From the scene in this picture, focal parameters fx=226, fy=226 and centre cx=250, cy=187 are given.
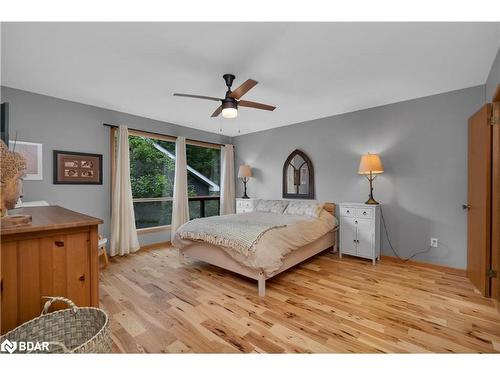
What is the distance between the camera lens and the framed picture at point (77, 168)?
3121mm

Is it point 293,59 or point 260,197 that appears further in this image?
point 260,197

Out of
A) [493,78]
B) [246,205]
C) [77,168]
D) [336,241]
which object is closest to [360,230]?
[336,241]

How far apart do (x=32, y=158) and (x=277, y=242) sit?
3.26 metres

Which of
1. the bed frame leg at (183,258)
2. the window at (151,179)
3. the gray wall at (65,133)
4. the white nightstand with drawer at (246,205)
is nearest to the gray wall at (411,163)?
the white nightstand with drawer at (246,205)

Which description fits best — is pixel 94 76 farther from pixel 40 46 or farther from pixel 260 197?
pixel 260 197

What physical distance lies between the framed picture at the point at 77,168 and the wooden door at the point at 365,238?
13.2 feet

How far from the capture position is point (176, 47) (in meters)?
1.96

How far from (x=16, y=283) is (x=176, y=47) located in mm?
1944

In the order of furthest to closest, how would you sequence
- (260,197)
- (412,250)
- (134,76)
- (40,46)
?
1. (260,197)
2. (412,250)
3. (134,76)
4. (40,46)

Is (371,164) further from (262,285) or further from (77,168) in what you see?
(77,168)

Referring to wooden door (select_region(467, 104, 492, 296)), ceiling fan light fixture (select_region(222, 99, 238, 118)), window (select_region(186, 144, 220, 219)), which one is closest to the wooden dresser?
ceiling fan light fixture (select_region(222, 99, 238, 118))

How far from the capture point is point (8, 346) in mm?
970

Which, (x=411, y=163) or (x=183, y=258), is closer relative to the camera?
(x=411, y=163)
